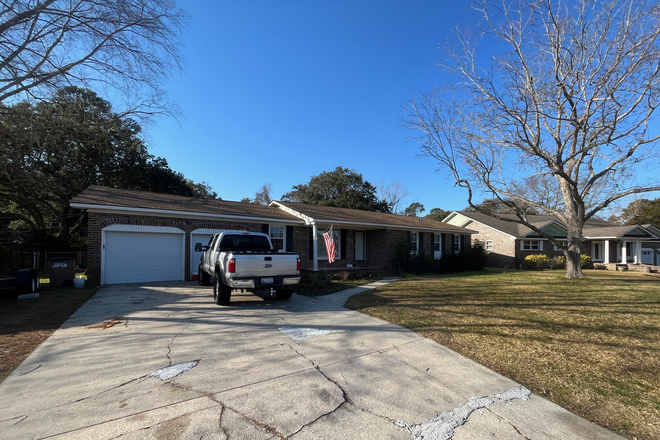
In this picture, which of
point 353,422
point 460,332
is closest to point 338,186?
point 460,332

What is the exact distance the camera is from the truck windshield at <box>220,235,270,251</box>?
9.09 metres

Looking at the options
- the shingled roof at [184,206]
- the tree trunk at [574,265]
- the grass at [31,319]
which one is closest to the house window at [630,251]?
the tree trunk at [574,265]

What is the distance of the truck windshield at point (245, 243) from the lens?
9086mm

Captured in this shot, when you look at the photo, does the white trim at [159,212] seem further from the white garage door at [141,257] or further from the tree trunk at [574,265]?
the tree trunk at [574,265]

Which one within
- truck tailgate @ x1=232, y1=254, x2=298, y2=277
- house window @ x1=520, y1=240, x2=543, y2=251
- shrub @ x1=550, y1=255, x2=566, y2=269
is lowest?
shrub @ x1=550, y1=255, x2=566, y2=269

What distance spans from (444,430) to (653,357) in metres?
4.07

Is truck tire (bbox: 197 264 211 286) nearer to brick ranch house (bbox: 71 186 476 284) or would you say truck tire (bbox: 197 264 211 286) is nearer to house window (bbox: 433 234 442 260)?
brick ranch house (bbox: 71 186 476 284)

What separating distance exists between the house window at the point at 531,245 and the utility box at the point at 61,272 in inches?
1103

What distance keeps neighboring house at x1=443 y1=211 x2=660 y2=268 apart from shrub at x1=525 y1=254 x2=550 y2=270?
2.90 feet

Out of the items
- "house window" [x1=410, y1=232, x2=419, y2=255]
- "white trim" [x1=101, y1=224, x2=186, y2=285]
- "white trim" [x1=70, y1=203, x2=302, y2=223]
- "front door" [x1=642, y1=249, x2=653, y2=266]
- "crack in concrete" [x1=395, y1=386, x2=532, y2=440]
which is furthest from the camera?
"front door" [x1=642, y1=249, x2=653, y2=266]

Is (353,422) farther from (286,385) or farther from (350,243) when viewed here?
(350,243)

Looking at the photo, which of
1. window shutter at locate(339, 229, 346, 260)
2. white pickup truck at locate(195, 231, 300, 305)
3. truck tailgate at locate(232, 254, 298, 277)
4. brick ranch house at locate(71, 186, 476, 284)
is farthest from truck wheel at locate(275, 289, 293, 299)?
window shutter at locate(339, 229, 346, 260)

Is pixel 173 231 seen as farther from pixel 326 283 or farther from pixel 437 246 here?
pixel 437 246

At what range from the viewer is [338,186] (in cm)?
3634
